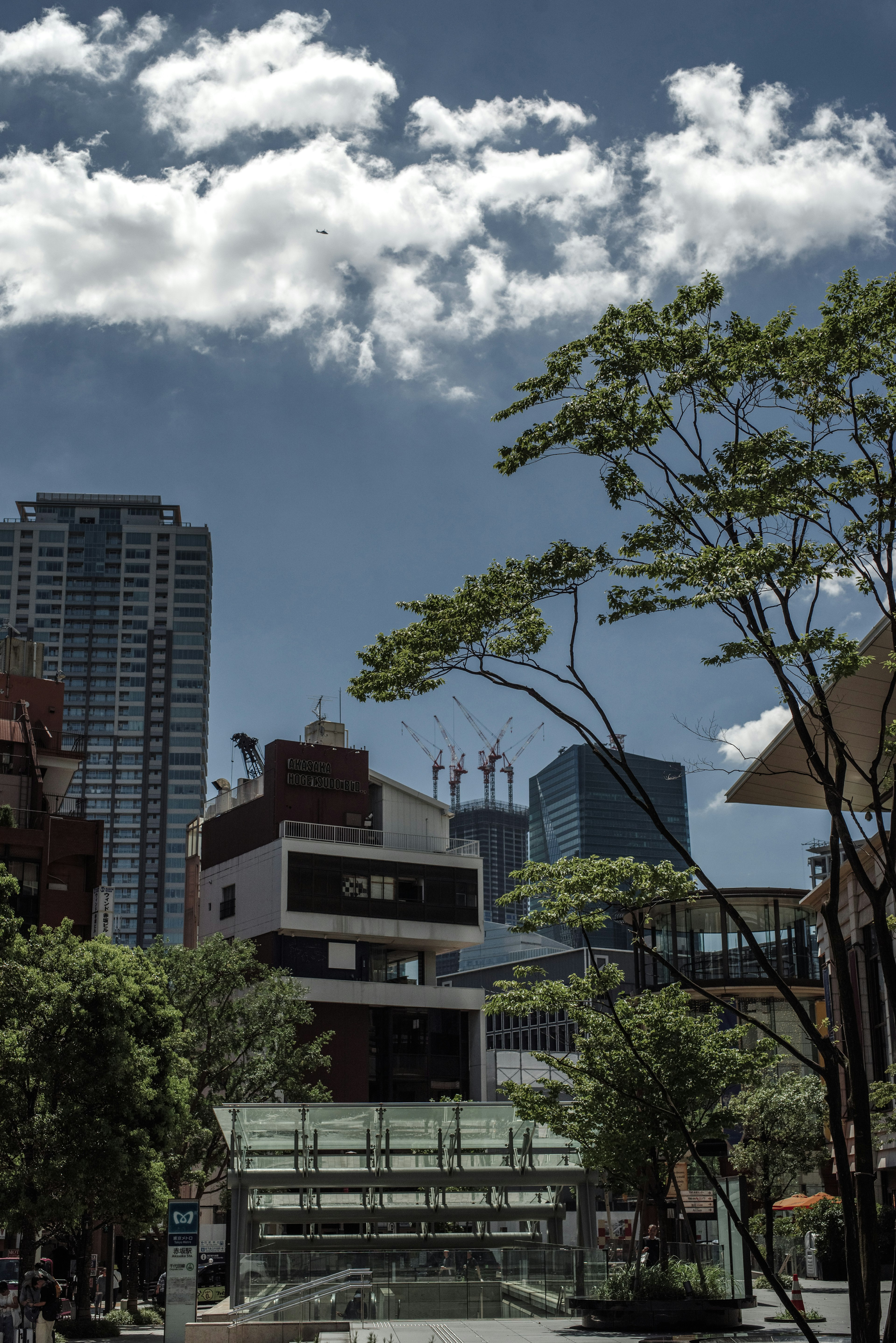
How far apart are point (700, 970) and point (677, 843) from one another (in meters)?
63.4

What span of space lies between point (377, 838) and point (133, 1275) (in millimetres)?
37483

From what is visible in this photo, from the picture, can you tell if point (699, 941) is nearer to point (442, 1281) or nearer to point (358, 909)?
point (358, 909)

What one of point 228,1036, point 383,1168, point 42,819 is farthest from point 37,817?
point 383,1168

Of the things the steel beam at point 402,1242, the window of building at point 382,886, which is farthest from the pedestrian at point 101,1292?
the window of building at point 382,886

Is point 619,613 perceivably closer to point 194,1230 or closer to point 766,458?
point 766,458

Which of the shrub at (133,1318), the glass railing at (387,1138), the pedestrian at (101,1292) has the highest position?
the glass railing at (387,1138)

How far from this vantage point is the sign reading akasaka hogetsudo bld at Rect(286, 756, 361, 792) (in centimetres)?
7550

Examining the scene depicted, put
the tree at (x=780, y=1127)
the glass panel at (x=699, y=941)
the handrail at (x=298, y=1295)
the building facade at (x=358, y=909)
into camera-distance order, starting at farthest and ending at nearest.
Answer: the glass panel at (x=699, y=941), the building facade at (x=358, y=909), the tree at (x=780, y=1127), the handrail at (x=298, y=1295)

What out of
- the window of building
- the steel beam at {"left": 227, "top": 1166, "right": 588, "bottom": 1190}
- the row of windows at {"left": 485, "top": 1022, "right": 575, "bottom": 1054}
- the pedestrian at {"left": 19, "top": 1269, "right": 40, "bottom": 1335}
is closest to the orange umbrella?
the steel beam at {"left": 227, "top": 1166, "right": 588, "bottom": 1190}

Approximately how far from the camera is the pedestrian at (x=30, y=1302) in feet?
83.7

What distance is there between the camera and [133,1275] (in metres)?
41.3

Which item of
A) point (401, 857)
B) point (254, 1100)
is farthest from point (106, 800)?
point (254, 1100)

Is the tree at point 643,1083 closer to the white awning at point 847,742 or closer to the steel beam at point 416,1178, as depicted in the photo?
the steel beam at point 416,1178

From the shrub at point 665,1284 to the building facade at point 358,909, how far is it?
1645 inches
